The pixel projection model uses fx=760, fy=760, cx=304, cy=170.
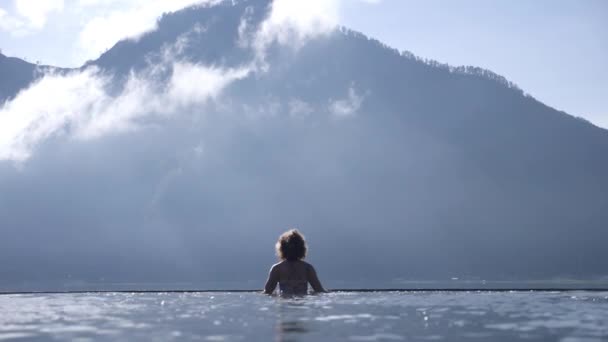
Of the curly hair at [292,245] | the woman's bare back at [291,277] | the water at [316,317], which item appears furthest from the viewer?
the woman's bare back at [291,277]

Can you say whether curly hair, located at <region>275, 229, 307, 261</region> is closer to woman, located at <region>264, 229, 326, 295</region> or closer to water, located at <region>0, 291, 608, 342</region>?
woman, located at <region>264, 229, 326, 295</region>

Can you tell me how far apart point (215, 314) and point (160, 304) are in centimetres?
279

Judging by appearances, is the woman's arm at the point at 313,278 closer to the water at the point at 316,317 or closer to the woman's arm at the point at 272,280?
the water at the point at 316,317

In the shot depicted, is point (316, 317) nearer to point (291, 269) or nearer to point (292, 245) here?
point (292, 245)

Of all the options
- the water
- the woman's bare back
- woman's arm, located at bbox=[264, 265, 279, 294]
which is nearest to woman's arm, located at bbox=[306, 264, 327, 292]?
the woman's bare back

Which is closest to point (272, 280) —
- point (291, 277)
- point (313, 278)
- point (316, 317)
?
point (291, 277)

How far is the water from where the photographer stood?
896 centimetres

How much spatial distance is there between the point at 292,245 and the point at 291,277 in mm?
801

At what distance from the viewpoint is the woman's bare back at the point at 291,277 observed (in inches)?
628

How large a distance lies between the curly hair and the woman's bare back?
0.60 ft

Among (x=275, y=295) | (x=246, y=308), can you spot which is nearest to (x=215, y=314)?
(x=246, y=308)

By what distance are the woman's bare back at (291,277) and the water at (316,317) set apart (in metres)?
0.45

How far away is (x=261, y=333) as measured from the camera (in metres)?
9.00

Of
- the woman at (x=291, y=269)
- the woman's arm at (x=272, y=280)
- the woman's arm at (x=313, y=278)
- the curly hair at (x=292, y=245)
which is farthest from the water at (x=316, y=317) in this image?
the curly hair at (x=292, y=245)
